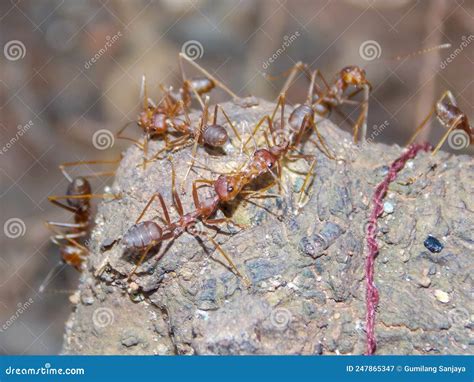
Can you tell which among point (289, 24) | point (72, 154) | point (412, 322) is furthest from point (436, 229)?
point (72, 154)

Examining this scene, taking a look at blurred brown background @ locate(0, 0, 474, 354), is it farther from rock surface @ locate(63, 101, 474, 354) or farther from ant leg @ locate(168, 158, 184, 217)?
ant leg @ locate(168, 158, 184, 217)

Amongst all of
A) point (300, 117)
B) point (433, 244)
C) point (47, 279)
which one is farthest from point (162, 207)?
point (47, 279)

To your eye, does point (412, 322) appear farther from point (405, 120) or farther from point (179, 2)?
point (179, 2)

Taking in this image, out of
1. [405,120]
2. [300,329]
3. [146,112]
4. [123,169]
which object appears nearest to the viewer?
[300,329]

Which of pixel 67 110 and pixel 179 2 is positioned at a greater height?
pixel 179 2

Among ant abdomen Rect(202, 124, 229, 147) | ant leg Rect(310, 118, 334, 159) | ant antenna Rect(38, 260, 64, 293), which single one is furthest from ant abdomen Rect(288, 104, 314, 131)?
ant antenna Rect(38, 260, 64, 293)
